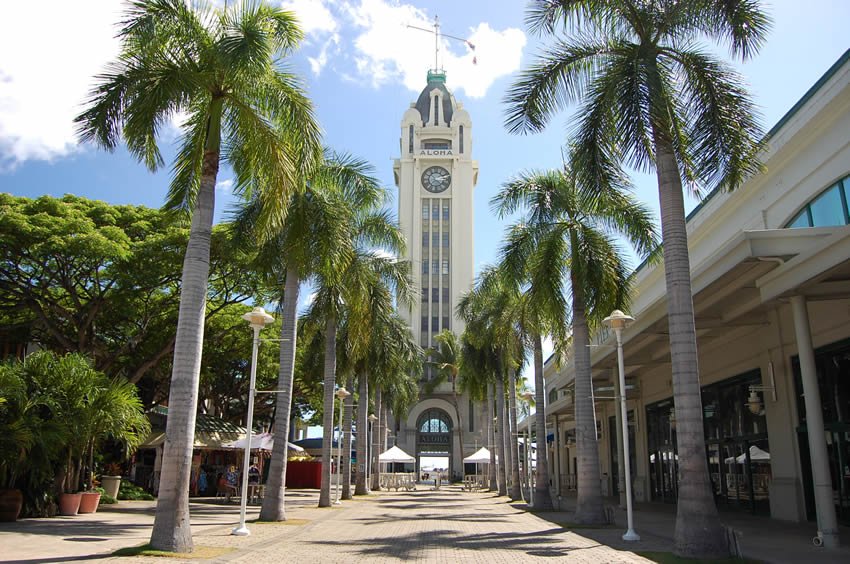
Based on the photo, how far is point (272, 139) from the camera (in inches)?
515

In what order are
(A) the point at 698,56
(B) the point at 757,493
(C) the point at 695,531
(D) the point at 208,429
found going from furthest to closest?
(D) the point at 208,429
(B) the point at 757,493
(A) the point at 698,56
(C) the point at 695,531

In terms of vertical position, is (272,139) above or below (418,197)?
below

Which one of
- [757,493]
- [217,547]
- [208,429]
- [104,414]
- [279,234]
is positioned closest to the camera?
[217,547]

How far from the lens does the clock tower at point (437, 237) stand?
71.1 meters

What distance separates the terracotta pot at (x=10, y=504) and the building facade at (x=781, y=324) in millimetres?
16086

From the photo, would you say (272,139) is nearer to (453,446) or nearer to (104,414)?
(104,414)

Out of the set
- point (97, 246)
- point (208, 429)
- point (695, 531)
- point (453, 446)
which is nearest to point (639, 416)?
point (208, 429)

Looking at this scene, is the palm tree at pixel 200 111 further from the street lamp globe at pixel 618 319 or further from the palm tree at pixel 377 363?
the palm tree at pixel 377 363

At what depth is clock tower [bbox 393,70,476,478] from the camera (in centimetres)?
7112

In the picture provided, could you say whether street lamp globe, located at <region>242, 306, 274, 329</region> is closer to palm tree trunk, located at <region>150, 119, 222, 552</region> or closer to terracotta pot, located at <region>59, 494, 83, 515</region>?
palm tree trunk, located at <region>150, 119, 222, 552</region>

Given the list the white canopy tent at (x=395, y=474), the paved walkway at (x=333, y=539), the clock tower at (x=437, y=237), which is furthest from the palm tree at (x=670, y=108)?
the clock tower at (x=437, y=237)

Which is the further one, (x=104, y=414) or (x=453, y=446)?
(x=453, y=446)

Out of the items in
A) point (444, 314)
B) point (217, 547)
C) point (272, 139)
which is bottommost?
point (217, 547)

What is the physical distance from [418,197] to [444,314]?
1351 centimetres
